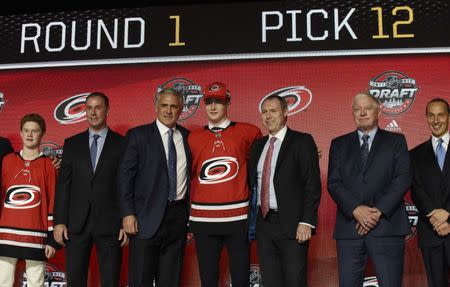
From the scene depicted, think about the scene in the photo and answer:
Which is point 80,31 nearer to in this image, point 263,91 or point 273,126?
point 263,91

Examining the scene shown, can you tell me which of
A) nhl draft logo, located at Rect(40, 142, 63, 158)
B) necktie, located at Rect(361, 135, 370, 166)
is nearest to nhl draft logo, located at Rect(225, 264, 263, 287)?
necktie, located at Rect(361, 135, 370, 166)

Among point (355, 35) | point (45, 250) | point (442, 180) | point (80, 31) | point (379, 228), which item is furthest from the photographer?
point (80, 31)

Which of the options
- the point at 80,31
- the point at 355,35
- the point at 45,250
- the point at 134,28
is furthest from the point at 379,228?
the point at 80,31

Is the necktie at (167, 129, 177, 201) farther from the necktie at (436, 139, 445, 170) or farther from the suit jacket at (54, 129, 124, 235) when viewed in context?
the necktie at (436, 139, 445, 170)

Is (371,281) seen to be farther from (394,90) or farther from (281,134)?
(281,134)

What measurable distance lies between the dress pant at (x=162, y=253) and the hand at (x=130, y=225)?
0.05 meters

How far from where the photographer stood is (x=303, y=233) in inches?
111

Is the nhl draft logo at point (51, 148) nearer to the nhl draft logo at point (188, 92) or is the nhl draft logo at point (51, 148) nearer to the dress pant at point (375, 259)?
the nhl draft logo at point (188, 92)

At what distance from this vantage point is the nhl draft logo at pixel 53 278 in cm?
414

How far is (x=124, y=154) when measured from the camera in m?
3.05

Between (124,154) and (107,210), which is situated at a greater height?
(124,154)

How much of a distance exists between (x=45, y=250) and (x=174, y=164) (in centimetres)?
105

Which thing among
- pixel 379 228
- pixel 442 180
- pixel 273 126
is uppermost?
pixel 273 126

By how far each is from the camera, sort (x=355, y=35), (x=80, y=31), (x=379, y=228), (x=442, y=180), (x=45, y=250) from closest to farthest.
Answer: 1. (x=379, y=228)
2. (x=442, y=180)
3. (x=45, y=250)
4. (x=355, y=35)
5. (x=80, y=31)
